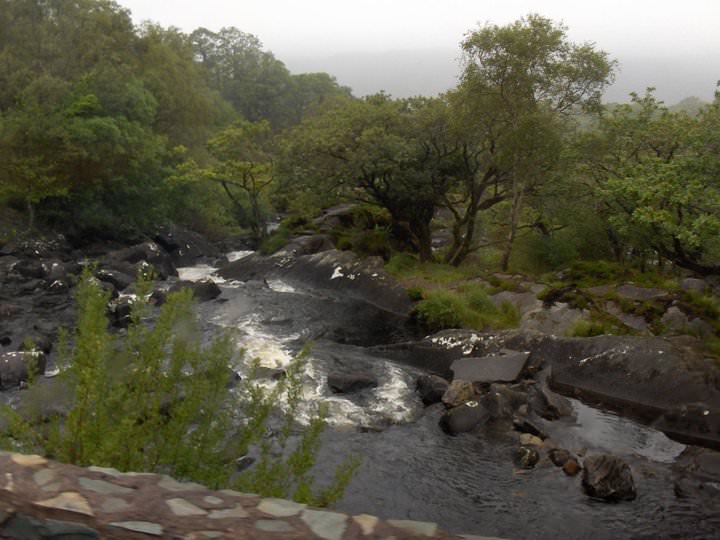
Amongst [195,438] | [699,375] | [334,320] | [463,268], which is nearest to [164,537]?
[195,438]

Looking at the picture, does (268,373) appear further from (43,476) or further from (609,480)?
(43,476)

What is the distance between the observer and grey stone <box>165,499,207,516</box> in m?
5.35

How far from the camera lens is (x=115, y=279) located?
31.1 m

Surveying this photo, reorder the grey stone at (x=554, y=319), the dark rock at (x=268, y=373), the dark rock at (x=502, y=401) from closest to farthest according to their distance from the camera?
the dark rock at (x=502, y=401)
the dark rock at (x=268, y=373)
the grey stone at (x=554, y=319)

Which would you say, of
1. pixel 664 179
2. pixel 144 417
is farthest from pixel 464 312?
pixel 144 417

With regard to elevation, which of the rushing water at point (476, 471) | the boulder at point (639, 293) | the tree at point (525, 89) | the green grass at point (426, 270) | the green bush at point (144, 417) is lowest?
the rushing water at point (476, 471)

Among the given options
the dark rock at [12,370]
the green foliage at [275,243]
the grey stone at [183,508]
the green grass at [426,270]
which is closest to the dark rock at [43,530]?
the grey stone at [183,508]

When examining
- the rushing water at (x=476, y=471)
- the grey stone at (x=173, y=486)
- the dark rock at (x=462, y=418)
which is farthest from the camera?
the dark rock at (x=462, y=418)

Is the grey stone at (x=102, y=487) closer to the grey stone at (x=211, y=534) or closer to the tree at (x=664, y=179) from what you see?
the grey stone at (x=211, y=534)

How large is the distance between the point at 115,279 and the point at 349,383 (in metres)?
17.1

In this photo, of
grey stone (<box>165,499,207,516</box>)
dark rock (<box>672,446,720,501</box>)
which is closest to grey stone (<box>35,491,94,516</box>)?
grey stone (<box>165,499,207,516</box>)

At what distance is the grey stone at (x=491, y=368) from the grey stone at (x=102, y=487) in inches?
576

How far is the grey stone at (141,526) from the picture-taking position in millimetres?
5066

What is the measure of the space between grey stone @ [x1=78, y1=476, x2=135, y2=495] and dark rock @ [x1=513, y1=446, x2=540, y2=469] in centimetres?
1082
